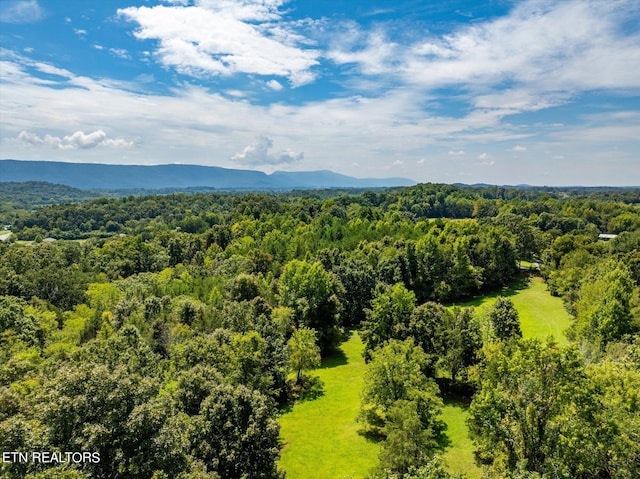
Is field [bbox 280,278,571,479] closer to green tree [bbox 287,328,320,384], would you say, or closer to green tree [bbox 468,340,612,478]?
green tree [bbox 287,328,320,384]

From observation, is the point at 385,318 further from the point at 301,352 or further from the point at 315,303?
the point at 315,303

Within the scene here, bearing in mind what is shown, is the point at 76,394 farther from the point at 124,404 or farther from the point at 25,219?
the point at 25,219

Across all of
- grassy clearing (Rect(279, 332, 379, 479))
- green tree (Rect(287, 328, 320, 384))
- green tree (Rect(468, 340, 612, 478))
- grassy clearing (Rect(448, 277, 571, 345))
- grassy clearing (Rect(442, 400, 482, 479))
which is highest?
green tree (Rect(468, 340, 612, 478))

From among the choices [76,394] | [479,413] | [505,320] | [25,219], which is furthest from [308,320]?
[25,219]

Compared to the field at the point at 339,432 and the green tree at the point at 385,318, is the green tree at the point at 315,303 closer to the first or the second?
the field at the point at 339,432

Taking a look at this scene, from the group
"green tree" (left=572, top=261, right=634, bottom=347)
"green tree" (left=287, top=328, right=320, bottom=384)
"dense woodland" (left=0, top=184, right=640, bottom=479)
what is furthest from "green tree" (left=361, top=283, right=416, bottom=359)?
"green tree" (left=572, top=261, right=634, bottom=347)

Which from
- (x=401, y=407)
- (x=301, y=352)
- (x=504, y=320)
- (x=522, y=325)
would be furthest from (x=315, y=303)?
(x=522, y=325)
